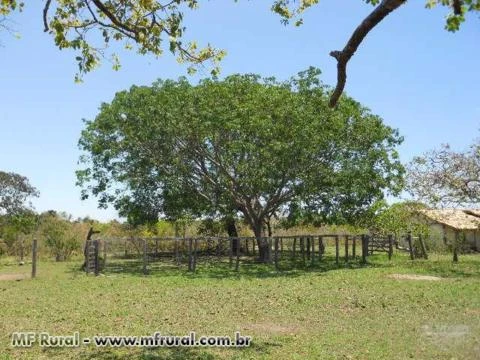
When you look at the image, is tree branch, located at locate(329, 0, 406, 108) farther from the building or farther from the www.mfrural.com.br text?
the building

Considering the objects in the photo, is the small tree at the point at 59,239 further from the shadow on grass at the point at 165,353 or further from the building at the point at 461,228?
the building at the point at 461,228

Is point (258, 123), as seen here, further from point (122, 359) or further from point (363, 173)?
point (122, 359)

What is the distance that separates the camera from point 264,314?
11805mm

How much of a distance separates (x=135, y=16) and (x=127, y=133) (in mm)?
19279

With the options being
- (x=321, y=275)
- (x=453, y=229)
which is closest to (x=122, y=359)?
(x=321, y=275)

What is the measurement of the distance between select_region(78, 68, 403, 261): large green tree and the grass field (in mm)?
6586

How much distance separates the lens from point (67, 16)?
27.9 feet

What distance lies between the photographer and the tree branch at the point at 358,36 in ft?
17.8

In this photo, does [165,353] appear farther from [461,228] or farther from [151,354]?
[461,228]

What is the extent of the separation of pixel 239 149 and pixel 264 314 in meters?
14.0

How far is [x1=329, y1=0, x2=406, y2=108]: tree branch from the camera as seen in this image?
5430 mm

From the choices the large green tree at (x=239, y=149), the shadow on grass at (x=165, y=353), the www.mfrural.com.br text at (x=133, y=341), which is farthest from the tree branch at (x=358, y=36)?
the large green tree at (x=239, y=149)

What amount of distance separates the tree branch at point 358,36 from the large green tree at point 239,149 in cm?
1703

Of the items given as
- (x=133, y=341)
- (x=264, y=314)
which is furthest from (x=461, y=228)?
(x=133, y=341)
